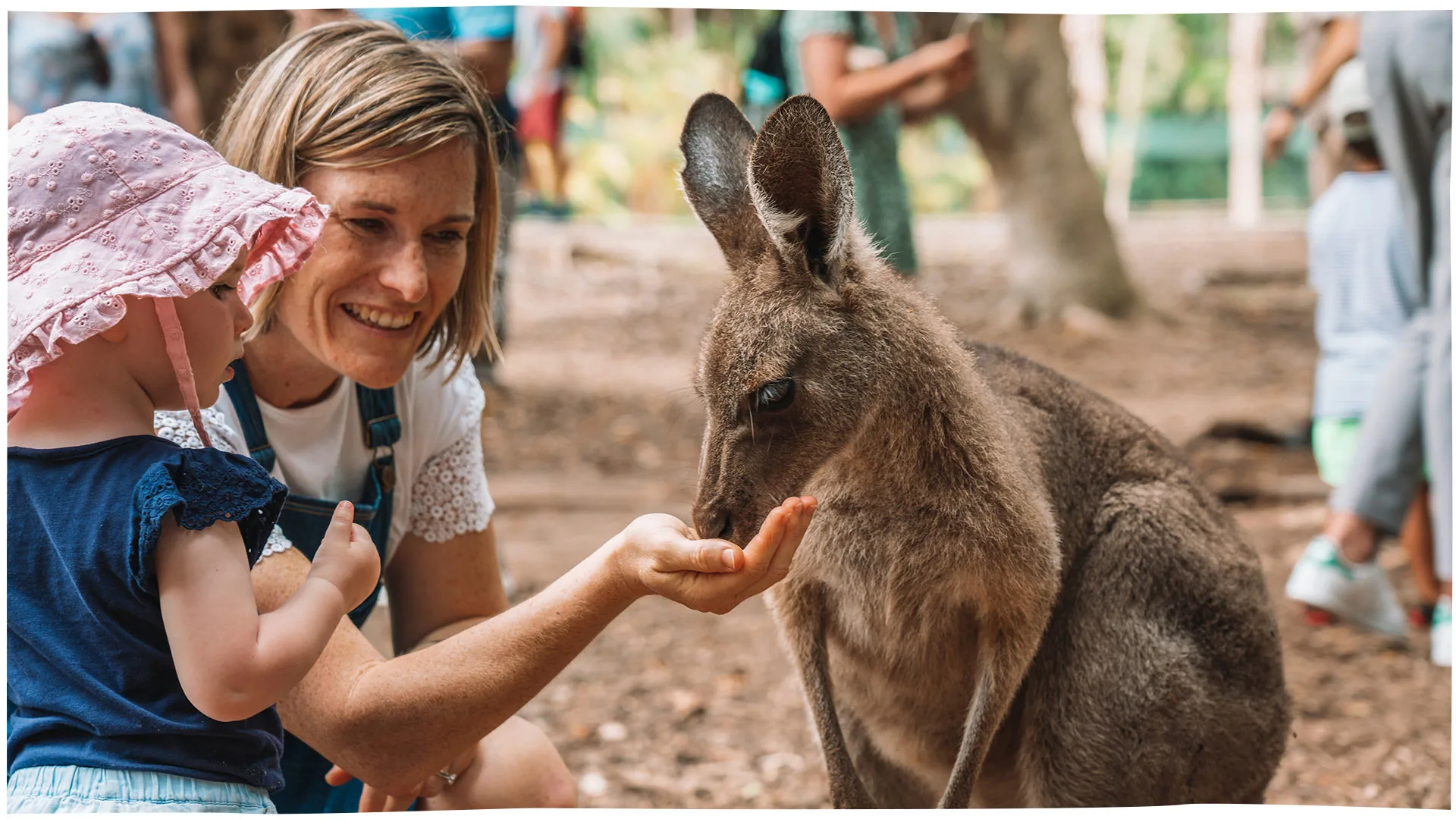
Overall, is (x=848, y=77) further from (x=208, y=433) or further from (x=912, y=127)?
(x=208, y=433)

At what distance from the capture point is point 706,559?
1717mm

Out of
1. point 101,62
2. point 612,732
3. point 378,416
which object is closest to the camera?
point 378,416

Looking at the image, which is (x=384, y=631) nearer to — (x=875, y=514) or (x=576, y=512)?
(x=875, y=514)

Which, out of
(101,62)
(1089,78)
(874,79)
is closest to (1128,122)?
(1089,78)

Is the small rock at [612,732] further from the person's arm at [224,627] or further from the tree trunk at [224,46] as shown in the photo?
the tree trunk at [224,46]

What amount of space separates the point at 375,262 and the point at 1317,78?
176 inches

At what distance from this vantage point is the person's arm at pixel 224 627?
4.95ft

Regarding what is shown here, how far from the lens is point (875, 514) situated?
206 cm

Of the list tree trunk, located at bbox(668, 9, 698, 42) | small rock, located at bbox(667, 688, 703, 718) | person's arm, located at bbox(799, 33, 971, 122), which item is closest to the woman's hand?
small rock, located at bbox(667, 688, 703, 718)

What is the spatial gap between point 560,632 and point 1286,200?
260 inches

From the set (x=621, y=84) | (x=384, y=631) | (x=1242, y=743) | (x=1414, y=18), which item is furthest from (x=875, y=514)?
(x=621, y=84)

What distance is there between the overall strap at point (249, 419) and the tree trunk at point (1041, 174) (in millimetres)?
4913

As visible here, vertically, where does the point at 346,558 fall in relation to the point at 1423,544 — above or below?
above

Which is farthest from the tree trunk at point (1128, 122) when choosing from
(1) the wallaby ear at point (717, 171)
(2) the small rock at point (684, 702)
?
(1) the wallaby ear at point (717, 171)
